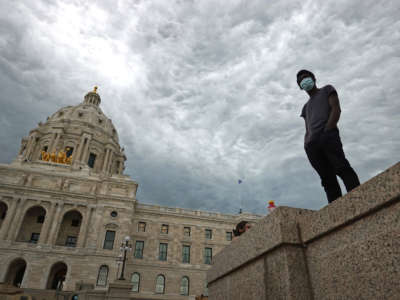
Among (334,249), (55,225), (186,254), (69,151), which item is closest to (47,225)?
(55,225)

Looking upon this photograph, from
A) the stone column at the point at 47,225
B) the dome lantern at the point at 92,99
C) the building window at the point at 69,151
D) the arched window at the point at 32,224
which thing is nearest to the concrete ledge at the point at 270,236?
the stone column at the point at 47,225

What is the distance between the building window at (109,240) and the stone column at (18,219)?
10383 mm

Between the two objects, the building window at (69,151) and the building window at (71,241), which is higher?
the building window at (69,151)

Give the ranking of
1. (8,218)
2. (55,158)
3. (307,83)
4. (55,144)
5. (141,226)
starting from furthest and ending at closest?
(55,144) < (55,158) < (141,226) < (8,218) < (307,83)

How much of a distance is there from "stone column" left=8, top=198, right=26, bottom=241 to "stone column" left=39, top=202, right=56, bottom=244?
270cm

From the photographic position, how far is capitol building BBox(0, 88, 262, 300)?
106 feet

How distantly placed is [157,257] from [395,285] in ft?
133

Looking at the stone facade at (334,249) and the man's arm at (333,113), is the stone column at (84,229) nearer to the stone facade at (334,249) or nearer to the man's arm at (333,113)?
the stone facade at (334,249)

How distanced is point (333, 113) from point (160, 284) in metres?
39.7

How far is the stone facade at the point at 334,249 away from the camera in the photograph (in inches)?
89.7

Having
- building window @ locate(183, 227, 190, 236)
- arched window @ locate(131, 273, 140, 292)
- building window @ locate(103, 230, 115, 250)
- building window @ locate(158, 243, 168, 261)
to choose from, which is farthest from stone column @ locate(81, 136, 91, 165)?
arched window @ locate(131, 273, 140, 292)

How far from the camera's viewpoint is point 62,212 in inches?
1407

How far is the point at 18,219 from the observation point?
33.8 m

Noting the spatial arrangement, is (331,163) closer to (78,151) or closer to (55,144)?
(78,151)
